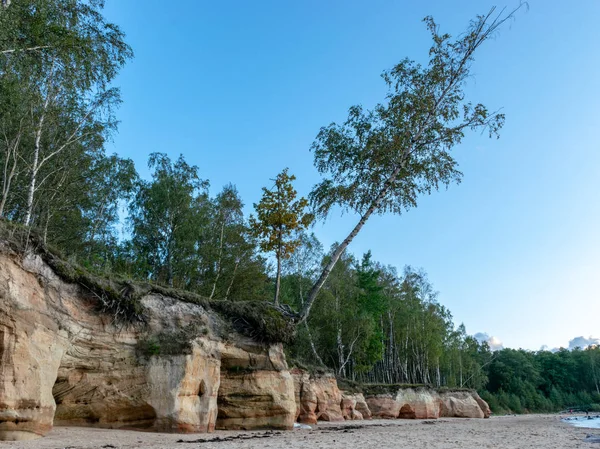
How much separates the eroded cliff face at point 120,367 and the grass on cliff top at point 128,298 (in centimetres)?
22

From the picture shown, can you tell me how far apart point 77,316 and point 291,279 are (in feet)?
93.3

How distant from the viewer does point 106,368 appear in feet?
39.7

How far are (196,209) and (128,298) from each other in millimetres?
19993

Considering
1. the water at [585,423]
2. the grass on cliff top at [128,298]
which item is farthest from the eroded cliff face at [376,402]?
the water at [585,423]

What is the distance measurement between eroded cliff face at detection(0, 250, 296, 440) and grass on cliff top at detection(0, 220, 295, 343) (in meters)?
0.22

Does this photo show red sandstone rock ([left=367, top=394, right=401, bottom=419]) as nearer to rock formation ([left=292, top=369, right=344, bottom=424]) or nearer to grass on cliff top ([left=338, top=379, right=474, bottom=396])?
grass on cliff top ([left=338, top=379, right=474, bottom=396])

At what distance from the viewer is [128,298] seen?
1282 cm

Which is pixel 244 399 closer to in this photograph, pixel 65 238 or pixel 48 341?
pixel 48 341

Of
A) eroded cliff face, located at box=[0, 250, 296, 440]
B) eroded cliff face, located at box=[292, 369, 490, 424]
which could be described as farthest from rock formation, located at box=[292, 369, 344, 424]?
eroded cliff face, located at box=[0, 250, 296, 440]

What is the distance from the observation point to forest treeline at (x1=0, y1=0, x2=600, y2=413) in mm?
11586

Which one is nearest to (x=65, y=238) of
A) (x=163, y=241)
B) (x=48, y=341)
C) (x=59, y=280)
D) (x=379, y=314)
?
(x=163, y=241)

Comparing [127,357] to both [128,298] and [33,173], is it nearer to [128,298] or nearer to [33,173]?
[128,298]

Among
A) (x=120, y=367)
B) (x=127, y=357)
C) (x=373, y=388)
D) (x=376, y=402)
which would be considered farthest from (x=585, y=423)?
(x=120, y=367)

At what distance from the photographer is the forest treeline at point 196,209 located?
11.6m
